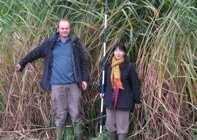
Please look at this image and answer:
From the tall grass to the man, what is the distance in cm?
23

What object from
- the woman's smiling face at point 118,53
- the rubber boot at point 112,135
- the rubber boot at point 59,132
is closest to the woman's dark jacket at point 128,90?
the woman's smiling face at point 118,53

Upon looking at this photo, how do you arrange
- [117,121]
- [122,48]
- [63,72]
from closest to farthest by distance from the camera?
[122,48] < [117,121] < [63,72]

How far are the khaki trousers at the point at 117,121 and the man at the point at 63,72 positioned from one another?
450mm

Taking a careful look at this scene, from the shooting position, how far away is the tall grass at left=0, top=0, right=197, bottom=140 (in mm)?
4914

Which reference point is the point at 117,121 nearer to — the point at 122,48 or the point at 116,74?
the point at 116,74

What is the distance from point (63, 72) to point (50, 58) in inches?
9.8

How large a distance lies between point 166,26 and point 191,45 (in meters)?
0.38

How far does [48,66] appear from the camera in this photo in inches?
211

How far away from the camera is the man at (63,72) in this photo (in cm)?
531

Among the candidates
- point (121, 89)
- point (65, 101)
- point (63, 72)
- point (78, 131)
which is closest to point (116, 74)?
point (121, 89)

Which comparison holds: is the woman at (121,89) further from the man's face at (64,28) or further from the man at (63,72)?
the man's face at (64,28)

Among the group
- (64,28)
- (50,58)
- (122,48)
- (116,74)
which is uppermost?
(64,28)

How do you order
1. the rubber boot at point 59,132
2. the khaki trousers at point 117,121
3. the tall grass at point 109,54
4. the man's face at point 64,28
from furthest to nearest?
1. the rubber boot at point 59,132
2. the man's face at point 64,28
3. the khaki trousers at point 117,121
4. the tall grass at point 109,54

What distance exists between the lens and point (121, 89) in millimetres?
5008
